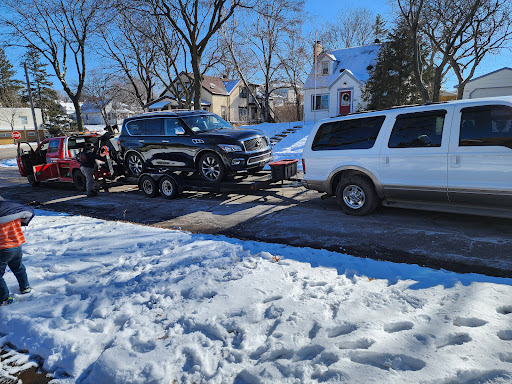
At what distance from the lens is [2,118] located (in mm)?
49250

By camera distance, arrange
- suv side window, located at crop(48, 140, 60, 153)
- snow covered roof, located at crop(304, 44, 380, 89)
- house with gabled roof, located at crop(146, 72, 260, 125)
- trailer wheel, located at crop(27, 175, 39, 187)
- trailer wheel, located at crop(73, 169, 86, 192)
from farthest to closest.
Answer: house with gabled roof, located at crop(146, 72, 260, 125) < snow covered roof, located at crop(304, 44, 380, 89) < trailer wheel, located at crop(27, 175, 39, 187) < suv side window, located at crop(48, 140, 60, 153) < trailer wheel, located at crop(73, 169, 86, 192)

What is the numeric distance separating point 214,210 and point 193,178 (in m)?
1.78

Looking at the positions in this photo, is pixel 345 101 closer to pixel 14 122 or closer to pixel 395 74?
pixel 395 74

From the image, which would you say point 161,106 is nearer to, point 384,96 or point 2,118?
point 2,118

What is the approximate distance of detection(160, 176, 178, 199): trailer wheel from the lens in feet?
29.7

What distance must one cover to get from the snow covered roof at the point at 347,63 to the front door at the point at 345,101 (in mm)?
1751

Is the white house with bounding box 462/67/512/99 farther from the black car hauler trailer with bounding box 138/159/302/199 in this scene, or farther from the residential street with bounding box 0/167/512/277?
the residential street with bounding box 0/167/512/277

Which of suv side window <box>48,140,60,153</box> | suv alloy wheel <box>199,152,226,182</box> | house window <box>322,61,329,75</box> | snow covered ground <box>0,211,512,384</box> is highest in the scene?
house window <box>322,61,329,75</box>

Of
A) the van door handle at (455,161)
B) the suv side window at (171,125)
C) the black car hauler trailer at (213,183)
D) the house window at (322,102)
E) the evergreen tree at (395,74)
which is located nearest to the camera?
the van door handle at (455,161)

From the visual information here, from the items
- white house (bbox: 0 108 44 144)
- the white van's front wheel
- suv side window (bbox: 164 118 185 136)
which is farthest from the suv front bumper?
white house (bbox: 0 108 44 144)

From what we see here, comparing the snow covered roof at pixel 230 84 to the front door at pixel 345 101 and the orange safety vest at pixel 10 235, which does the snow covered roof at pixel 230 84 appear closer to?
the front door at pixel 345 101

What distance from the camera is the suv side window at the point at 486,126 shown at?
192 inches

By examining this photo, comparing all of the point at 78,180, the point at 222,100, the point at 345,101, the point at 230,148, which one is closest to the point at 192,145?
the point at 230,148

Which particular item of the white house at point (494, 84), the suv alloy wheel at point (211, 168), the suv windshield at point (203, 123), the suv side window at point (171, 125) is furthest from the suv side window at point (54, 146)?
the white house at point (494, 84)
